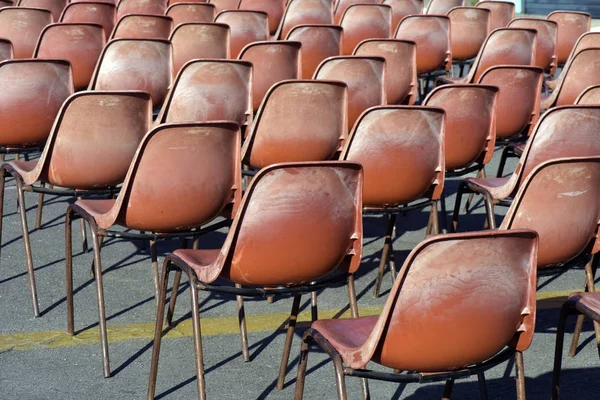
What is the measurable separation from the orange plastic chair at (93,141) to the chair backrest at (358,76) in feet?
5.78

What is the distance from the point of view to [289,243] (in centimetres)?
392

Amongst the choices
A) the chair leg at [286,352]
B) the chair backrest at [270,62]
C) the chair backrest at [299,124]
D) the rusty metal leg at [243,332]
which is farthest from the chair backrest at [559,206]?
the chair backrest at [270,62]

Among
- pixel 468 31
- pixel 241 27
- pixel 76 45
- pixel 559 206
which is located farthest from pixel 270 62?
pixel 559 206

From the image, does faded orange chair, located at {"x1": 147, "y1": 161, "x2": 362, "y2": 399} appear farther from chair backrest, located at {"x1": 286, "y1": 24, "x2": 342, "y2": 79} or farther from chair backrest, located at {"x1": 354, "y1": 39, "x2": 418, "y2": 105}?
chair backrest, located at {"x1": 286, "y1": 24, "x2": 342, "y2": 79}

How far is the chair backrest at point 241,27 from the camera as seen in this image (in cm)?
962

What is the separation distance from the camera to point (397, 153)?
509cm

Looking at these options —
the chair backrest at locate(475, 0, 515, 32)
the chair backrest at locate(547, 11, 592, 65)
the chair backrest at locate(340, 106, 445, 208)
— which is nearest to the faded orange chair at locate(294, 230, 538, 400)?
the chair backrest at locate(340, 106, 445, 208)

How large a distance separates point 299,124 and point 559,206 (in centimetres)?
190

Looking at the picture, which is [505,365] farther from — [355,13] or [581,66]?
[355,13]

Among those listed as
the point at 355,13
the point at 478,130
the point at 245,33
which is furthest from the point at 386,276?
the point at 355,13

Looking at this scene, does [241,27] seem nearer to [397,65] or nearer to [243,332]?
[397,65]

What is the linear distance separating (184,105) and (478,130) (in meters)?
1.64

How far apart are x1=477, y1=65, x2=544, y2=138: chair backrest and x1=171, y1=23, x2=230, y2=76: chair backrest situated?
8.02 feet

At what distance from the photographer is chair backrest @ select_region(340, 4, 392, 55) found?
34.4 ft
